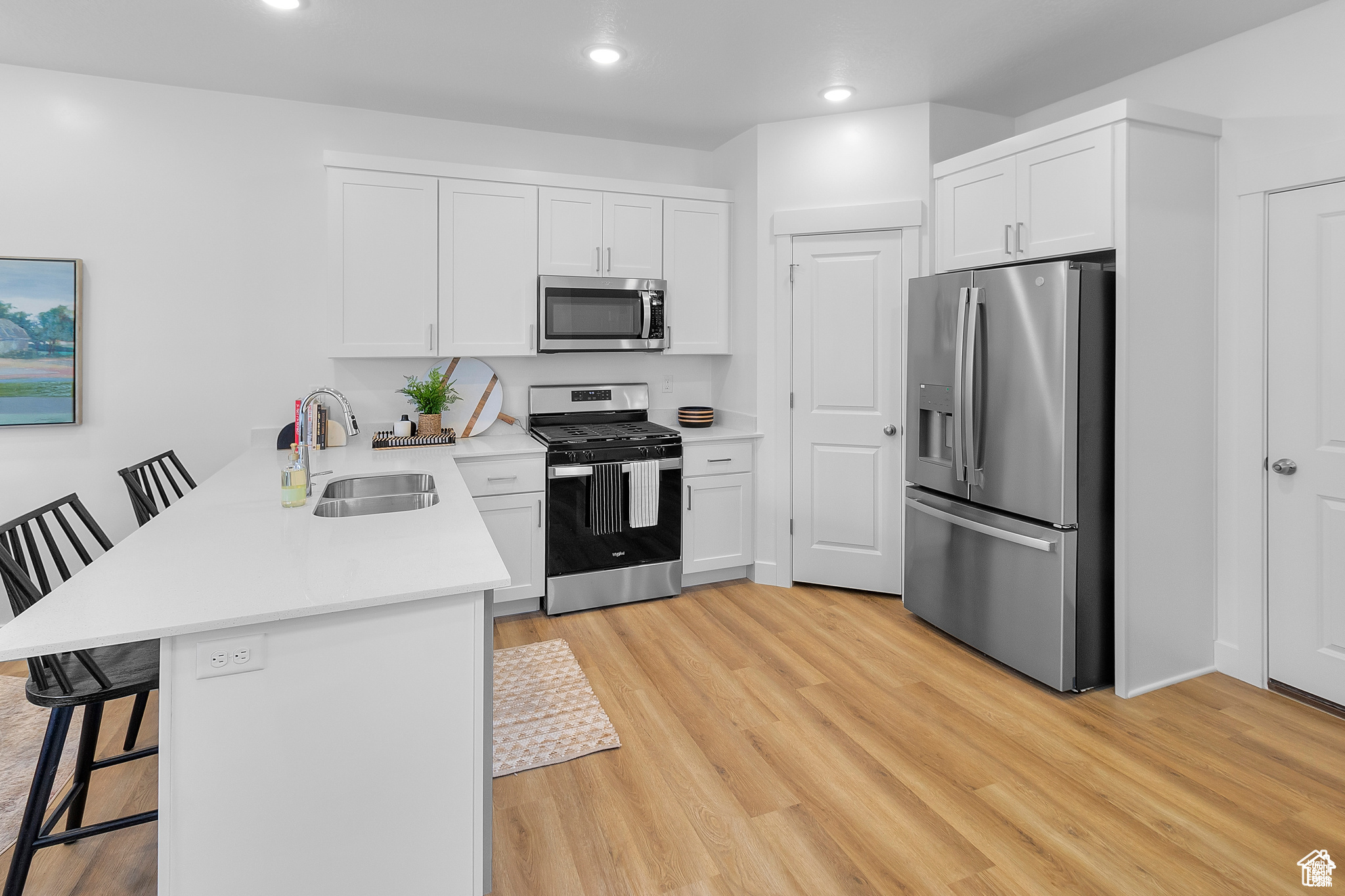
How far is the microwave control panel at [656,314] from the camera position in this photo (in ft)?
13.2

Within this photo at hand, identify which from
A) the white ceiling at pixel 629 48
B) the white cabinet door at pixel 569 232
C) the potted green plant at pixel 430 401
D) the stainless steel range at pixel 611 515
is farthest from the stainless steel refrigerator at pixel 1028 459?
the potted green plant at pixel 430 401

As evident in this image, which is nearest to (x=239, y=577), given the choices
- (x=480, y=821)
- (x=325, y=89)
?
(x=480, y=821)

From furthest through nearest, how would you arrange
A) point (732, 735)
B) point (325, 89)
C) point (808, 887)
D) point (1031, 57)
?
point (325, 89), point (1031, 57), point (732, 735), point (808, 887)


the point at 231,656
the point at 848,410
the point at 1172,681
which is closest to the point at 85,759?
the point at 231,656

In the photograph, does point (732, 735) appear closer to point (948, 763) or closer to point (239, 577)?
point (948, 763)

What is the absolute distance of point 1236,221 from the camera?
284cm

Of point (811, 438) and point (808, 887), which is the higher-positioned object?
point (811, 438)

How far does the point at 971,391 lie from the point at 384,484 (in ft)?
8.18

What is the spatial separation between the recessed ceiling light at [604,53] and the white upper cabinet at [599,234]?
0.84 meters

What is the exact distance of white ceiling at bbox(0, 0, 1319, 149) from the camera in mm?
2666

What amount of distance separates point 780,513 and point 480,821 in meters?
2.73

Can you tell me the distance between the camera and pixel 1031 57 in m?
3.09

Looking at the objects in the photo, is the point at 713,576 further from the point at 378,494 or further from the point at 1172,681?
the point at 1172,681

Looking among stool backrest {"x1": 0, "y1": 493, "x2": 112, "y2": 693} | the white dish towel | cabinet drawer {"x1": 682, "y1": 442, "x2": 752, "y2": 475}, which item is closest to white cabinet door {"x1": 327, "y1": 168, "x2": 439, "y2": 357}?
the white dish towel
